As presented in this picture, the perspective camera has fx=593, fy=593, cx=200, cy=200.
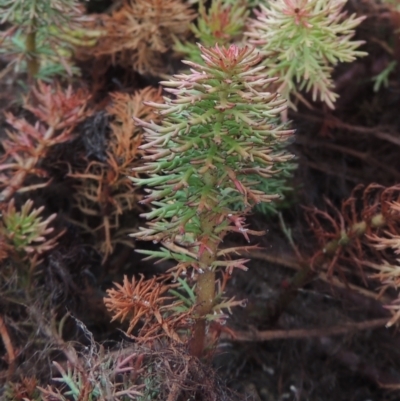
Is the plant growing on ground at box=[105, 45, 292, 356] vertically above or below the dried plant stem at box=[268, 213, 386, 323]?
above

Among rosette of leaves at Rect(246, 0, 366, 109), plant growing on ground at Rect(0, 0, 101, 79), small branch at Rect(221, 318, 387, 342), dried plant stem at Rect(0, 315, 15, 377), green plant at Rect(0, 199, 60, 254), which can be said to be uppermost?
rosette of leaves at Rect(246, 0, 366, 109)

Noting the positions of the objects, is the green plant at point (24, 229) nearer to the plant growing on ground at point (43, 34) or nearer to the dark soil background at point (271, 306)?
the dark soil background at point (271, 306)

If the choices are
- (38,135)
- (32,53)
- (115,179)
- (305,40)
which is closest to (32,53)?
(32,53)

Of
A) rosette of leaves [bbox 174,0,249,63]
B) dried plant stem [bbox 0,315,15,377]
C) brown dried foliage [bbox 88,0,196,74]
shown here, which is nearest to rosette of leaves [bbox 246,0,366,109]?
rosette of leaves [bbox 174,0,249,63]

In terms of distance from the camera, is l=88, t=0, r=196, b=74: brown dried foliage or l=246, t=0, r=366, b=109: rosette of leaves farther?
l=88, t=0, r=196, b=74: brown dried foliage

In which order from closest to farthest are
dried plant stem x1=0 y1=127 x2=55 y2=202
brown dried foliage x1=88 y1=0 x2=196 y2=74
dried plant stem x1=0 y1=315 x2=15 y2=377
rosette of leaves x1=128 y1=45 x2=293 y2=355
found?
rosette of leaves x1=128 y1=45 x2=293 y2=355 → dried plant stem x1=0 y1=315 x2=15 y2=377 → dried plant stem x1=0 y1=127 x2=55 y2=202 → brown dried foliage x1=88 y1=0 x2=196 y2=74

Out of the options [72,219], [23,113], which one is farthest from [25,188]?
[23,113]

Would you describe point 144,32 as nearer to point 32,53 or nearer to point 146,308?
point 32,53

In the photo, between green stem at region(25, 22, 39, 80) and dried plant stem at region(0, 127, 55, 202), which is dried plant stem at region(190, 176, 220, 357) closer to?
dried plant stem at region(0, 127, 55, 202)

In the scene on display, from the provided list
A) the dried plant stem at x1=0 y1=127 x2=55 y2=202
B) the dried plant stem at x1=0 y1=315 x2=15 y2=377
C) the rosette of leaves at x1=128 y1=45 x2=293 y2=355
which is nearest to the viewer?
the rosette of leaves at x1=128 y1=45 x2=293 y2=355
